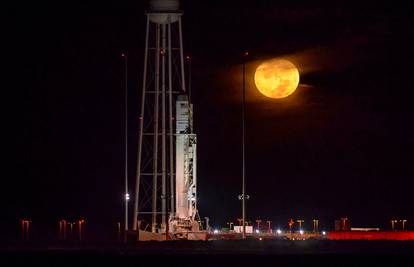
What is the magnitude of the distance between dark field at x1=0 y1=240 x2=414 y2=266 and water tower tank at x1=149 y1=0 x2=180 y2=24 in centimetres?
2046

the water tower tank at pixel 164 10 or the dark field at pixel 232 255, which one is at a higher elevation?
the water tower tank at pixel 164 10

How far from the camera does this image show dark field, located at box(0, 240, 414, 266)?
4838cm

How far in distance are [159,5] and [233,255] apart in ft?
101

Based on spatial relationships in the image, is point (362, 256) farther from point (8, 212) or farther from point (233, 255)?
point (8, 212)

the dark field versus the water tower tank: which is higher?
the water tower tank

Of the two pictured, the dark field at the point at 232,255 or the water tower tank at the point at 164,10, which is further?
the water tower tank at the point at 164,10

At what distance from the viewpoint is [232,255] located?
53219mm

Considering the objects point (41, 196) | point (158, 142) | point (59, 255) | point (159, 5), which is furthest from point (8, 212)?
point (59, 255)

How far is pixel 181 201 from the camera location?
81500 mm

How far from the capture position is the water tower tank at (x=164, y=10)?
78438 mm

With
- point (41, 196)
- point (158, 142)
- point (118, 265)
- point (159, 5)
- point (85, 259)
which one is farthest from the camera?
point (41, 196)

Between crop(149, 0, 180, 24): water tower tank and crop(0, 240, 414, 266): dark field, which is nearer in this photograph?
crop(0, 240, 414, 266): dark field

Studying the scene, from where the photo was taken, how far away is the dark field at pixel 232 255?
159 ft

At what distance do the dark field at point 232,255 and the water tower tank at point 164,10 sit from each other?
67.1 ft
